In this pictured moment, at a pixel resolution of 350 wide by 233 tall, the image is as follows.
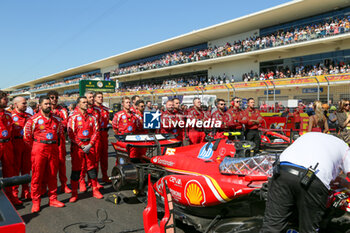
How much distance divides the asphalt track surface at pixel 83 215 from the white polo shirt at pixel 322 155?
7.44 ft

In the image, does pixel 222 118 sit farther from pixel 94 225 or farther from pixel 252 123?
pixel 94 225

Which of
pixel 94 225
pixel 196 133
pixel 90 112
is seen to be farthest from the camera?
pixel 196 133

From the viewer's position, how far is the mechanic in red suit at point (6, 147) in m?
5.04

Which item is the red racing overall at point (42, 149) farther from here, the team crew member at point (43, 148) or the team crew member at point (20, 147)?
the team crew member at point (20, 147)

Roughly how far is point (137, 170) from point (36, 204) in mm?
1802

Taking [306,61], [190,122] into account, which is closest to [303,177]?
[190,122]

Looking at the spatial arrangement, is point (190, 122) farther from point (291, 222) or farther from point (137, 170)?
point (291, 222)

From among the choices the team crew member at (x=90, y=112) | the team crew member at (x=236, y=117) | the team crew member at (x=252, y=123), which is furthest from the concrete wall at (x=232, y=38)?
the team crew member at (x=90, y=112)

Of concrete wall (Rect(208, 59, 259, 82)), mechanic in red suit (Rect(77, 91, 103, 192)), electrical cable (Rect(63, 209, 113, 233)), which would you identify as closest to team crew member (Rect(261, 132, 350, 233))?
electrical cable (Rect(63, 209, 113, 233))

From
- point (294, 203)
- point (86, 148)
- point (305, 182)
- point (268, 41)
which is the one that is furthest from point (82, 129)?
point (268, 41)

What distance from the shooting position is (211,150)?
4410mm

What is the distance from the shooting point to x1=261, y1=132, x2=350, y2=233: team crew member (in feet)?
7.59

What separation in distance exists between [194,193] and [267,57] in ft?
90.6

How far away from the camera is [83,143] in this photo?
217 inches
